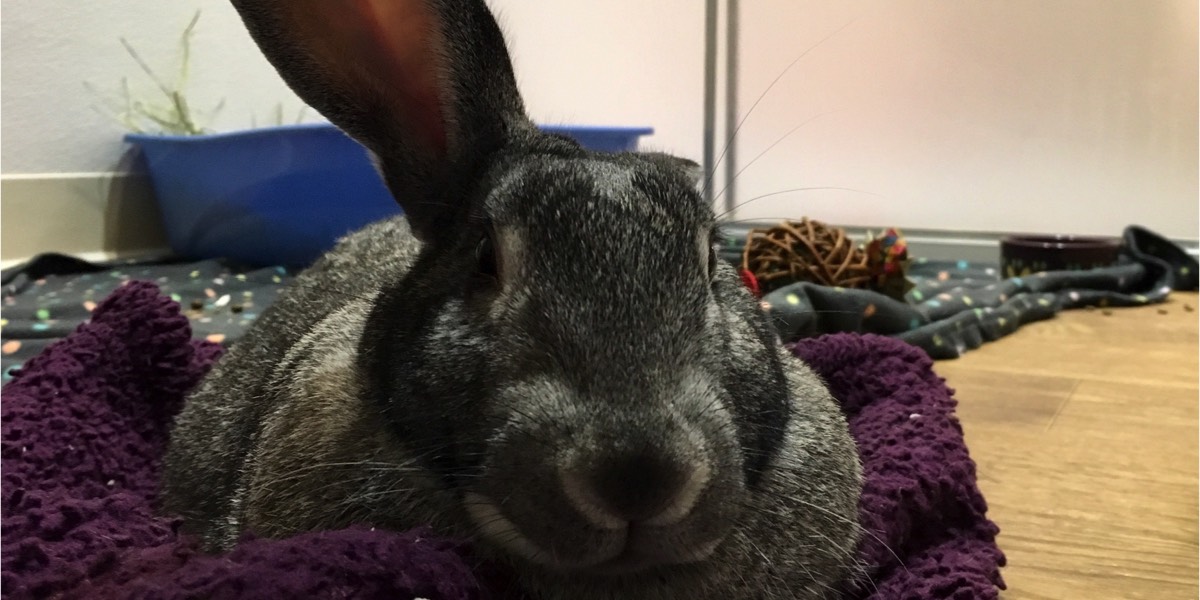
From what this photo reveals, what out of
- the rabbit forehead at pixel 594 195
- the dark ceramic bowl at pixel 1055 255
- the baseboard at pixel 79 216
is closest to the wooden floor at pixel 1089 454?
the dark ceramic bowl at pixel 1055 255

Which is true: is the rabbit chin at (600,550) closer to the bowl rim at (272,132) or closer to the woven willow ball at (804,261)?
the woven willow ball at (804,261)

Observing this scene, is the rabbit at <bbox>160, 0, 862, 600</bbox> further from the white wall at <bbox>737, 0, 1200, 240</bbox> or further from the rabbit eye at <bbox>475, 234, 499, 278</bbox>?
the white wall at <bbox>737, 0, 1200, 240</bbox>

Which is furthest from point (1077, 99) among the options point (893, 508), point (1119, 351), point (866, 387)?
point (893, 508)

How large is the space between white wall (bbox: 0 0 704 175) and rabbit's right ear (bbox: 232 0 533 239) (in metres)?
1.96

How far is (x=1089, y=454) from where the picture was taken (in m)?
1.99

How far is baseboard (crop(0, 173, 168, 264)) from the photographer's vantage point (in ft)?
11.9

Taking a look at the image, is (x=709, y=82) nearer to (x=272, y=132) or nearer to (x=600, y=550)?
(x=272, y=132)

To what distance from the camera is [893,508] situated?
1.40 m

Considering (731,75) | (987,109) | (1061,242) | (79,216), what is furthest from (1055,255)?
(79,216)

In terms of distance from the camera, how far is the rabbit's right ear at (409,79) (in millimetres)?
1212

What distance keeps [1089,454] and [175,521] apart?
171 centimetres

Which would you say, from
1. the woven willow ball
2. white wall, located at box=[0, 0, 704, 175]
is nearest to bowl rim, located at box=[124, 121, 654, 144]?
white wall, located at box=[0, 0, 704, 175]

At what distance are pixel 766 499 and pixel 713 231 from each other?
12.7 inches

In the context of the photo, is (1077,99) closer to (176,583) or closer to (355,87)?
(355,87)
